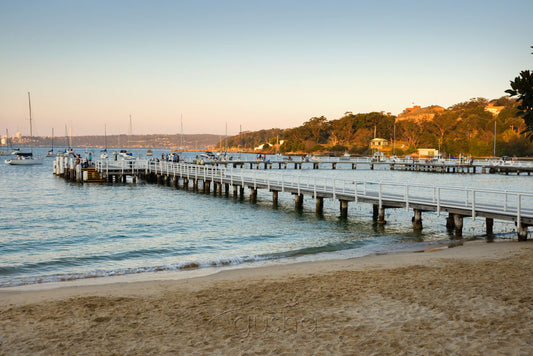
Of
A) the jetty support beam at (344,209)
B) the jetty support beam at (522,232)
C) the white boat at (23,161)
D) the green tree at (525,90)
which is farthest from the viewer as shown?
the white boat at (23,161)

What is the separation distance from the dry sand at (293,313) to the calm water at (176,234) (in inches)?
147

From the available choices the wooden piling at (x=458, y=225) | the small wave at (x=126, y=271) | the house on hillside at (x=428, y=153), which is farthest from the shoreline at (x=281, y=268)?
the house on hillside at (x=428, y=153)

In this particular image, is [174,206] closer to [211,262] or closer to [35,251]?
[35,251]

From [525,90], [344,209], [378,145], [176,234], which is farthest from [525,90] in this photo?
[378,145]

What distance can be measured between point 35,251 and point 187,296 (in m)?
10.7

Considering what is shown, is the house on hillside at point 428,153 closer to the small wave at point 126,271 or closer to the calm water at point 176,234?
the calm water at point 176,234

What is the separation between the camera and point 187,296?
35.6 ft

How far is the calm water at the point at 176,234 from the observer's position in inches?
655

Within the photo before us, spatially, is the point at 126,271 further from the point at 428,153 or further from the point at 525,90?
the point at 428,153

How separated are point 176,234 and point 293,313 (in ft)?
47.8

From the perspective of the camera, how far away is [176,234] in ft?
75.8

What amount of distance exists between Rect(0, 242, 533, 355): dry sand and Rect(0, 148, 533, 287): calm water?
3743mm

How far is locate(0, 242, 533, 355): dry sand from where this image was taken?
24.9ft

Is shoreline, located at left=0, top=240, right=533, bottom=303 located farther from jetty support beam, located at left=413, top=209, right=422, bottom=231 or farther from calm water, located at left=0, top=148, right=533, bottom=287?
jetty support beam, located at left=413, top=209, right=422, bottom=231
